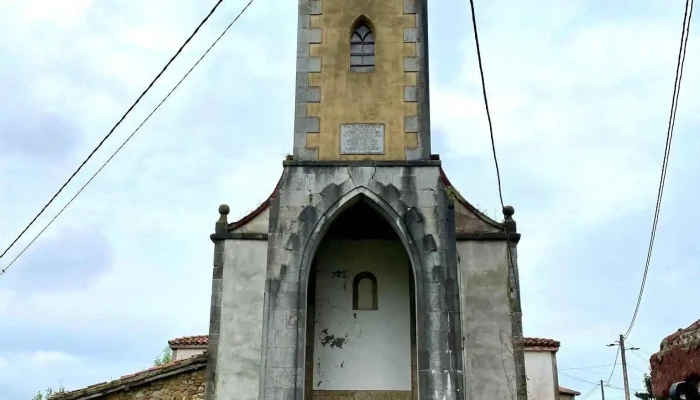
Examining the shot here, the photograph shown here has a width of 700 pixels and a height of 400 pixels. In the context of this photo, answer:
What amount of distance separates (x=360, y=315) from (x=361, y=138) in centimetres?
350

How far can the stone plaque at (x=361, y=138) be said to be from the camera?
12.4 meters

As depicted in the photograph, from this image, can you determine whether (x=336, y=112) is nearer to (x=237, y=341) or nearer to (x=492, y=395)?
(x=237, y=341)

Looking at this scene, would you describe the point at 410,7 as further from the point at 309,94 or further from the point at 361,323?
the point at 361,323

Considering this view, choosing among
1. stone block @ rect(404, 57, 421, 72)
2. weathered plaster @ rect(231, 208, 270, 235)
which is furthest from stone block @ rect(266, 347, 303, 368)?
stone block @ rect(404, 57, 421, 72)

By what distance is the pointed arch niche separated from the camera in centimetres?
1302

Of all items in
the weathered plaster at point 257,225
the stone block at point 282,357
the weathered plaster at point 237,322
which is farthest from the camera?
the weathered plaster at point 257,225

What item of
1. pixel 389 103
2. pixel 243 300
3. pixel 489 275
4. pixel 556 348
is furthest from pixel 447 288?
pixel 556 348

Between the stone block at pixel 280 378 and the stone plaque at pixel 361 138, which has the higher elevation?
the stone plaque at pixel 361 138

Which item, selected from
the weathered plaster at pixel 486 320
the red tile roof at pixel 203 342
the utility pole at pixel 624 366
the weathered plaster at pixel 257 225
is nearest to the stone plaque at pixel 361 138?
the weathered plaster at pixel 257 225

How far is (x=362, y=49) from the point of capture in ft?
43.1

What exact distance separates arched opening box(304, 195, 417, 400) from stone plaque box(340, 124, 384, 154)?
115cm

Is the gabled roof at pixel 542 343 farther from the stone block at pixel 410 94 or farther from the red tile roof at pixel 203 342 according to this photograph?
the stone block at pixel 410 94

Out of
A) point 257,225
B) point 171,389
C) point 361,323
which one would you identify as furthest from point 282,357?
point 257,225

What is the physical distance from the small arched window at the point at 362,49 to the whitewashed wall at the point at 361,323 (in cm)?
342
